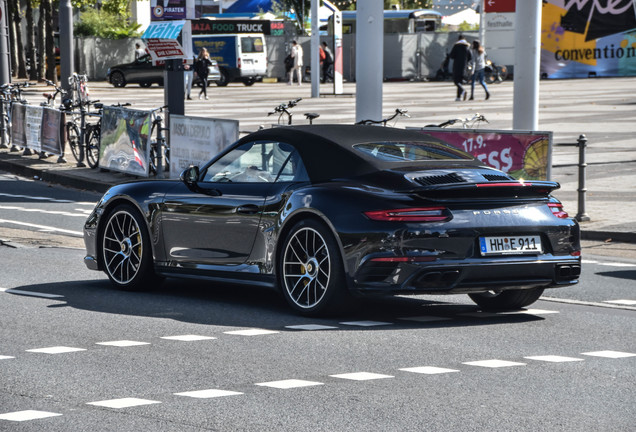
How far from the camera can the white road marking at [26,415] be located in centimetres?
539

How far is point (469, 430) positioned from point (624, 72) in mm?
50888

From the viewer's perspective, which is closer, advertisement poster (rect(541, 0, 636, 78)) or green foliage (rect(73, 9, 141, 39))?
advertisement poster (rect(541, 0, 636, 78))

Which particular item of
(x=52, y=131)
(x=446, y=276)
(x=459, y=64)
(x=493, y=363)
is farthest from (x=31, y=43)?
(x=493, y=363)

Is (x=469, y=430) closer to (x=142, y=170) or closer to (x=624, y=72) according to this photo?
(x=142, y=170)

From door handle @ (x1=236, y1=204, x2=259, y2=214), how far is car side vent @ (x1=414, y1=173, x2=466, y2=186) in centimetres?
124

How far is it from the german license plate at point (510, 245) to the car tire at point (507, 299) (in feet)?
2.27

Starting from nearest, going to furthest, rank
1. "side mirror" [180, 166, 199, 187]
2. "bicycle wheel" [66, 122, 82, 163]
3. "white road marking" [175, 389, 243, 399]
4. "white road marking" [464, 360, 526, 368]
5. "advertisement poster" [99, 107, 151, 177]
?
"white road marking" [175, 389, 243, 399], "white road marking" [464, 360, 526, 368], "side mirror" [180, 166, 199, 187], "advertisement poster" [99, 107, 151, 177], "bicycle wheel" [66, 122, 82, 163]

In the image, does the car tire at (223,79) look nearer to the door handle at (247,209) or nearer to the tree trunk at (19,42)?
the tree trunk at (19,42)

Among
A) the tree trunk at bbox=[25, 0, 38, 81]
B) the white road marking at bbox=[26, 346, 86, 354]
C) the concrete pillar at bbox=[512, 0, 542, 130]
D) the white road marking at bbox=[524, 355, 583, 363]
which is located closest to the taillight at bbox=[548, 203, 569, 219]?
the white road marking at bbox=[524, 355, 583, 363]

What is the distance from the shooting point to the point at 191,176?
8.87m

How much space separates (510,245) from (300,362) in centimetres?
184

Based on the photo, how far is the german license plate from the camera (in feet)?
25.3

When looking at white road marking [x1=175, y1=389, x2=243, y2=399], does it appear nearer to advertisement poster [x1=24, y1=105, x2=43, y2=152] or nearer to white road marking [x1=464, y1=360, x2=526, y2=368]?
white road marking [x1=464, y1=360, x2=526, y2=368]

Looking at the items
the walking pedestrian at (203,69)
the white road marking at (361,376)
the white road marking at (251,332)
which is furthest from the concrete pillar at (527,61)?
the walking pedestrian at (203,69)
